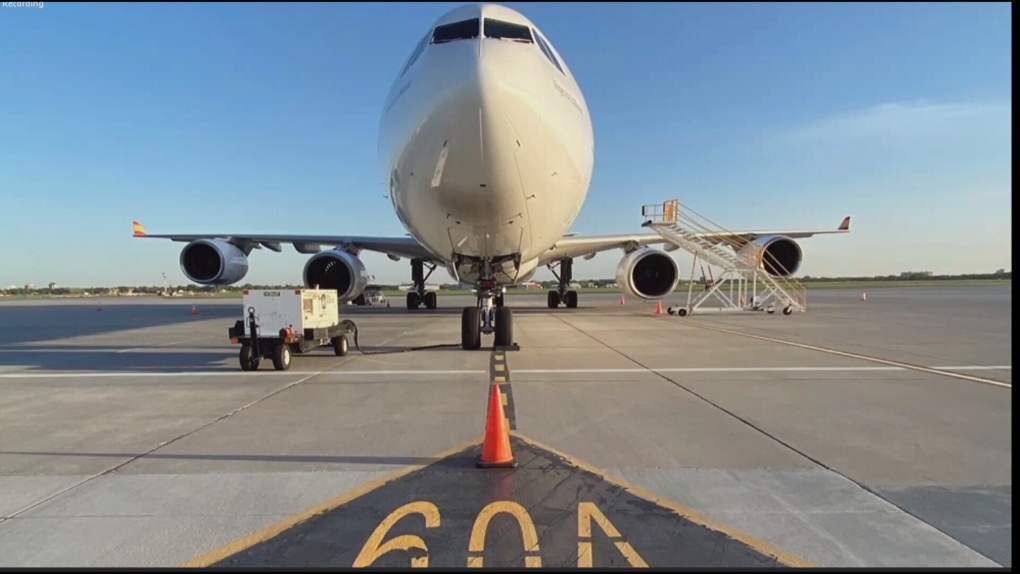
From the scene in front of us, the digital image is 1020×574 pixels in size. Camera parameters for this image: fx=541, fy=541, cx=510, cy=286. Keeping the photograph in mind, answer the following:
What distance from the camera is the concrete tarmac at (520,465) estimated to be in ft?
8.91

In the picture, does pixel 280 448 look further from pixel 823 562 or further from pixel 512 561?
pixel 823 562

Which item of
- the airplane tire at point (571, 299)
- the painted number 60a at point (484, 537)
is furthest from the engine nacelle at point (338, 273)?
the painted number 60a at point (484, 537)

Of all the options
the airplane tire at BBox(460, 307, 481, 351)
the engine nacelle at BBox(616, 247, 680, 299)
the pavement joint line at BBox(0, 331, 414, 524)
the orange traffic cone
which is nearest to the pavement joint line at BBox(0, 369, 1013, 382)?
the pavement joint line at BBox(0, 331, 414, 524)

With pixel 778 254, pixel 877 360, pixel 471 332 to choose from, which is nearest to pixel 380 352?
pixel 471 332

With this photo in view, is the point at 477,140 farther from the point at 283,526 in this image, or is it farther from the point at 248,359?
the point at 248,359

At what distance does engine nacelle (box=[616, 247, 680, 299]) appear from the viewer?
17.6 metres

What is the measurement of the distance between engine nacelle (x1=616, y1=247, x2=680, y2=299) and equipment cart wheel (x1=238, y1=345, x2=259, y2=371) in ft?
39.9

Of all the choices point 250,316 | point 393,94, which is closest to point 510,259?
point 393,94

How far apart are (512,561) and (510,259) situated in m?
6.99

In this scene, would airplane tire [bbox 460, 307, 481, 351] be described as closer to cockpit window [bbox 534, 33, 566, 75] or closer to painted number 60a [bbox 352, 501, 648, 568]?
cockpit window [bbox 534, 33, 566, 75]

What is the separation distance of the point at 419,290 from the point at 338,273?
8618 mm

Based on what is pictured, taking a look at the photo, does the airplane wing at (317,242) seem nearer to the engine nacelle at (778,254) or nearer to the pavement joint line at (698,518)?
the engine nacelle at (778,254)

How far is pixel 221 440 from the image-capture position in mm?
4539

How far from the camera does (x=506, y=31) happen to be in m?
6.32
